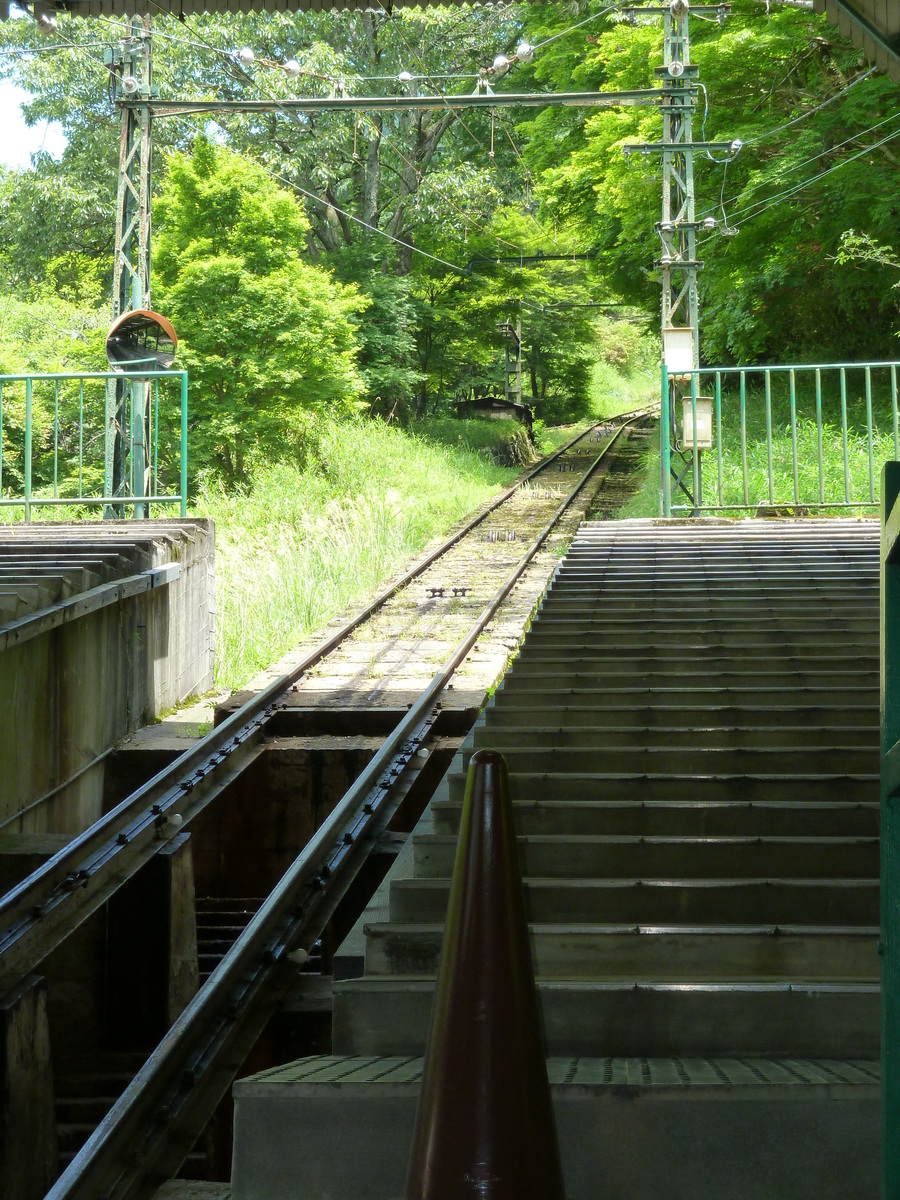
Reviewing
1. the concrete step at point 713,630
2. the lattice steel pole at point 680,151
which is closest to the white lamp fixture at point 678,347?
the lattice steel pole at point 680,151

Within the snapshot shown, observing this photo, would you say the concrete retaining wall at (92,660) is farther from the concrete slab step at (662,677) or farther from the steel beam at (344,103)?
the steel beam at (344,103)

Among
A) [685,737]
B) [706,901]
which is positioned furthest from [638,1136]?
[685,737]

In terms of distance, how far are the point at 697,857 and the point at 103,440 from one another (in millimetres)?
22262

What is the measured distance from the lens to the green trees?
19.8 m

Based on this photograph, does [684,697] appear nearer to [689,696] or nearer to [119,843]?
[689,696]

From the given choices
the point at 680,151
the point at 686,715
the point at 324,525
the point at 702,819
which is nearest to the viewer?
the point at 702,819

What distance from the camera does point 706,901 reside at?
3.46m

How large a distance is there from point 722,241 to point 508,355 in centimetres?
1781

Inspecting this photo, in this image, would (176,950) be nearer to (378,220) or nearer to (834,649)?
(834,649)

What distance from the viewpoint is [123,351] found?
13.6 m

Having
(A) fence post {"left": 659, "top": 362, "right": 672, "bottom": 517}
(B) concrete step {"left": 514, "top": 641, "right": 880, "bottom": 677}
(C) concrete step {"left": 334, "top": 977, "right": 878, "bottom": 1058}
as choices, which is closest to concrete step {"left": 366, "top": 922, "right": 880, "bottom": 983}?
(C) concrete step {"left": 334, "top": 977, "right": 878, "bottom": 1058}

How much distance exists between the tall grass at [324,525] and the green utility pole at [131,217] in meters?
1.74

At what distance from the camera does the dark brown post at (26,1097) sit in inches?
176

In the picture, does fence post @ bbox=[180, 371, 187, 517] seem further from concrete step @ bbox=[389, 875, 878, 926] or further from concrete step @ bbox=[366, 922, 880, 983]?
concrete step @ bbox=[366, 922, 880, 983]
